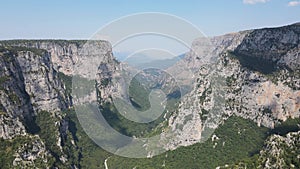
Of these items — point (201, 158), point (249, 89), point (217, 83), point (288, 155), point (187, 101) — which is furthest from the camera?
point (187, 101)

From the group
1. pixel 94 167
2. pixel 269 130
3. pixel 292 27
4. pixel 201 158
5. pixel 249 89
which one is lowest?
pixel 94 167

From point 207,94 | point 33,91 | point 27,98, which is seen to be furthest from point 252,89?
point 33,91

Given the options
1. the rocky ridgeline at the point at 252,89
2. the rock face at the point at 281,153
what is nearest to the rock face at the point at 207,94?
the rocky ridgeline at the point at 252,89

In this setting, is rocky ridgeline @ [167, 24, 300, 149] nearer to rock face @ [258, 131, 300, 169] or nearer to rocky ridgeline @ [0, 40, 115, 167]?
rock face @ [258, 131, 300, 169]

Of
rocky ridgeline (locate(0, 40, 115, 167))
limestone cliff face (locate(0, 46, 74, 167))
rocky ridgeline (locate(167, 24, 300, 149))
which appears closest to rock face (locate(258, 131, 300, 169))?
rocky ridgeline (locate(167, 24, 300, 149))

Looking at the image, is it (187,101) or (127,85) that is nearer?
(187,101)

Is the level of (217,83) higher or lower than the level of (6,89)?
higher

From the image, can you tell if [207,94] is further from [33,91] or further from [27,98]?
[33,91]

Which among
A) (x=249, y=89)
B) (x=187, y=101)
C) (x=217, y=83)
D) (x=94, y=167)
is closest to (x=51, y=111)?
(x=94, y=167)

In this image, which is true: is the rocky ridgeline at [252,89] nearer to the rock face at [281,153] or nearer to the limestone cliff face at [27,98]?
the rock face at [281,153]

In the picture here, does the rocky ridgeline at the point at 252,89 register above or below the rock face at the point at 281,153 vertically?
above

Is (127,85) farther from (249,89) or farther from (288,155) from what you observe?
(288,155)
